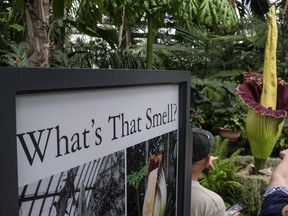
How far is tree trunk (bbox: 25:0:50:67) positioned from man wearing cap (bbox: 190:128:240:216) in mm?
946

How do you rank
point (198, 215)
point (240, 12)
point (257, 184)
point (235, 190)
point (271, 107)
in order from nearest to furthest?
1. point (198, 215)
2. point (271, 107)
3. point (257, 184)
4. point (235, 190)
5. point (240, 12)

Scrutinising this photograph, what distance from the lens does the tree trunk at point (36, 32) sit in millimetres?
1853

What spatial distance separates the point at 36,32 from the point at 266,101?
115 centimetres

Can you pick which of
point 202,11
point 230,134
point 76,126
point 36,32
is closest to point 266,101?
point 202,11

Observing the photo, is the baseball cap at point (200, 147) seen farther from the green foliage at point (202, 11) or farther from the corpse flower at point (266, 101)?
the green foliage at point (202, 11)

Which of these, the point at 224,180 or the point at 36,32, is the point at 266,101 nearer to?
the point at 224,180

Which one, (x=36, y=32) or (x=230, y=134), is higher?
(x=36, y=32)

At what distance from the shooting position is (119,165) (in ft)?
2.23

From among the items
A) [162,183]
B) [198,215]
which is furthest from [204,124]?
[162,183]

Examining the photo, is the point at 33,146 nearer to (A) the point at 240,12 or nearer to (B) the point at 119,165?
(B) the point at 119,165

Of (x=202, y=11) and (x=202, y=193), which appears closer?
(x=202, y=193)

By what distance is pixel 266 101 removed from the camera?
1.66 m

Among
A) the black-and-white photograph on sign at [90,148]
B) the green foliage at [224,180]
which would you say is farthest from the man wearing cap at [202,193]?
the green foliage at [224,180]

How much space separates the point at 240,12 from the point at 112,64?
5064 millimetres
